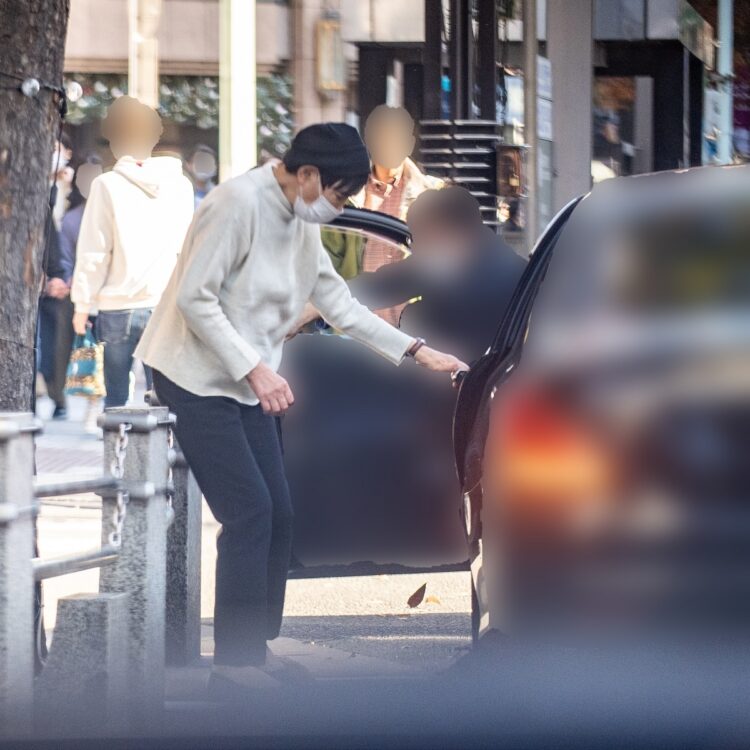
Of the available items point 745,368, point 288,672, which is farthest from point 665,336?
point 288,672

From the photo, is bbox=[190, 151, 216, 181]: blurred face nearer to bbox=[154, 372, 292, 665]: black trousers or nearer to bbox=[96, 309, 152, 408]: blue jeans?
bbox=[96, 309, 152, 408]: blue jeans

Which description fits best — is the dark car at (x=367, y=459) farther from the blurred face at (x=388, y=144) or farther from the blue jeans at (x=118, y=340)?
the blue jeans at (x=118, y=340)

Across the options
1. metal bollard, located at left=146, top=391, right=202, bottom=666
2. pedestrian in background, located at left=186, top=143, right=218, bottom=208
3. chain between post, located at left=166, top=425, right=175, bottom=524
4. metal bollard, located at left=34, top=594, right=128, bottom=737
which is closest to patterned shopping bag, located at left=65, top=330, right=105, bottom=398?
pedestrian in background, located at left=186, top=143, right=218, bottom=208

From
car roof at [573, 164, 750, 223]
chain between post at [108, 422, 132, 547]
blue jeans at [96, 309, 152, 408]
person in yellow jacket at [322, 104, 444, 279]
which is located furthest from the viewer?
blue jeans at [96, 309, 152, 408]

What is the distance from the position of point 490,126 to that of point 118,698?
827 cm

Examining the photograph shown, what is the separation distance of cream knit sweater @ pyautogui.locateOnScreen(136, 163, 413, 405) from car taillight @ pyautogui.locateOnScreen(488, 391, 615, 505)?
1298mm

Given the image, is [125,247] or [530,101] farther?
[530,101]

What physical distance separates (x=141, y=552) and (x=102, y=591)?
141 millimetres

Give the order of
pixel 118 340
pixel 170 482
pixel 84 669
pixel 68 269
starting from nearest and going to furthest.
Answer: pixel 84 669
pixel 170 482
pixel 118 340
pixel 68 269

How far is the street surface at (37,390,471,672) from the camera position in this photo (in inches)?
237

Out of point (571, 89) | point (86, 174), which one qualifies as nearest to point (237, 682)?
point (86, 174)

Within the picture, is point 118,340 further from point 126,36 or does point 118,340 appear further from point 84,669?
point 126,36

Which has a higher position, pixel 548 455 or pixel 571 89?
pixel 571 89

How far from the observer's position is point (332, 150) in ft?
16.1
